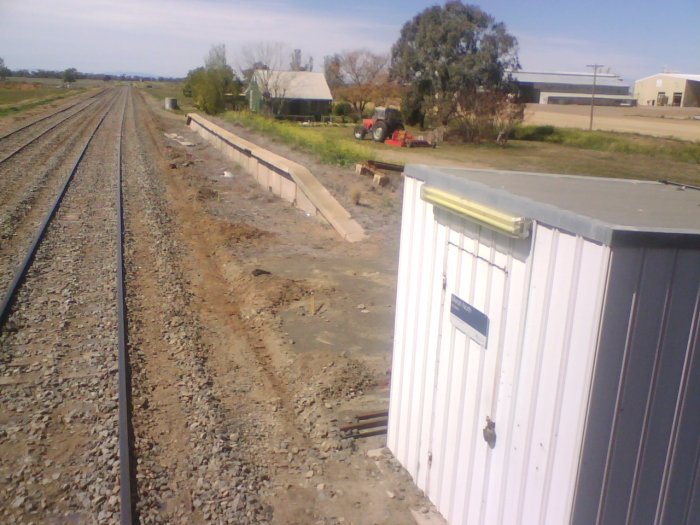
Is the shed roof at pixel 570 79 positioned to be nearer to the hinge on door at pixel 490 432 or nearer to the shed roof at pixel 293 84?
the shed roof at pixel 293 84

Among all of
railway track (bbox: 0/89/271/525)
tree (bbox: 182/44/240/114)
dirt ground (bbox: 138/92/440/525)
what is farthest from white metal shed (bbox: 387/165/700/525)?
tree (bbox: 182/44/240/114)

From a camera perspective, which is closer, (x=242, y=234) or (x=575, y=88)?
(x=242, y=234)

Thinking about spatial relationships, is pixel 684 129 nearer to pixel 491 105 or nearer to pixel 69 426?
pixel 491 105

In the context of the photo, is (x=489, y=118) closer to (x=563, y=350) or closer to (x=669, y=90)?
(x=563, y=350)

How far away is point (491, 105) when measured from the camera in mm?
46312

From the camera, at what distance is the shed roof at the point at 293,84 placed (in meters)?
65.8

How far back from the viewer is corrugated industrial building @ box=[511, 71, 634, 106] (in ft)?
357

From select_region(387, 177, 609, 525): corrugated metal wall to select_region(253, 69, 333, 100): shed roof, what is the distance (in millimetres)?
62649

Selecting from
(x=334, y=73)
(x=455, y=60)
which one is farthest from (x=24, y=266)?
(x=334, y=73)

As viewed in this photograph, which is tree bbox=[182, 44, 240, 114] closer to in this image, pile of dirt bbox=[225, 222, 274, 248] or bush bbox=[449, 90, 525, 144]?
bush bbox=[449, 90, 525, 144]

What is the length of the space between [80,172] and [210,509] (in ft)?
64.9

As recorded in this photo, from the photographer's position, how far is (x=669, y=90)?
111 m

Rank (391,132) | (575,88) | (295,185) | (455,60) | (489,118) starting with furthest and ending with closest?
(575,88), (455,60), (489,118), (391,132), (295,185)

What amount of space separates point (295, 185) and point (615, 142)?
30.3 meters
